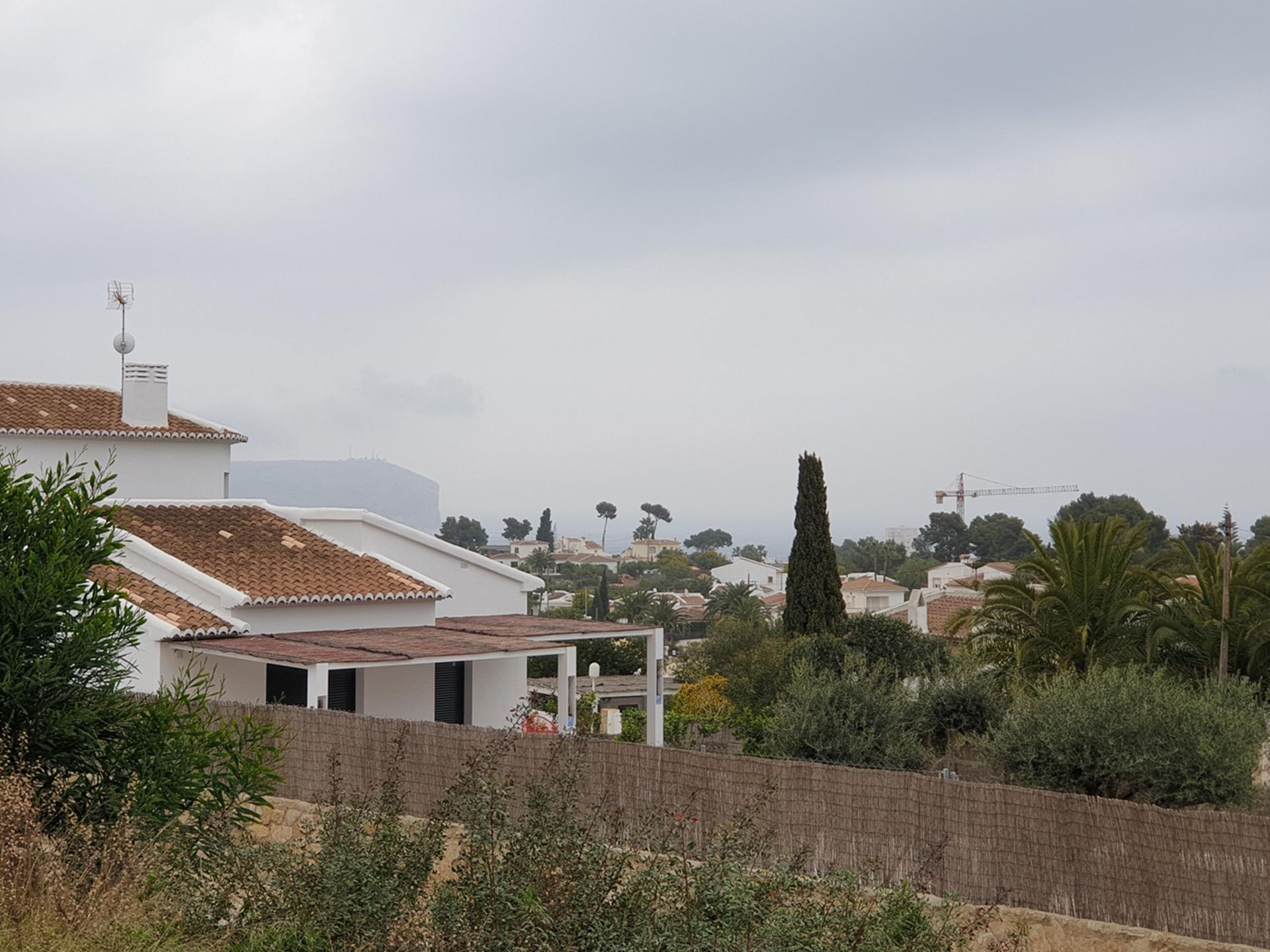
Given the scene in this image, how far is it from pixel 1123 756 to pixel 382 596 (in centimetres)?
1143

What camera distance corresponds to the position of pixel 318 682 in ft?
54.4

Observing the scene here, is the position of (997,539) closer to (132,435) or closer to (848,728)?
(132,435)

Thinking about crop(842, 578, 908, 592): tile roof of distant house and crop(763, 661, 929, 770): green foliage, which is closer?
crop(763, 661, 929, 770): green foliage

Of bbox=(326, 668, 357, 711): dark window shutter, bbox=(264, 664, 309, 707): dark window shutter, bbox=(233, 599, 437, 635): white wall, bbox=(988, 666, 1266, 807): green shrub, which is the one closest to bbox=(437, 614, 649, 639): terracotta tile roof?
bbox=(233, 599, 437, 635): white wall

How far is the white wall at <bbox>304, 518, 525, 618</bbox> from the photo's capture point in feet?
77.5

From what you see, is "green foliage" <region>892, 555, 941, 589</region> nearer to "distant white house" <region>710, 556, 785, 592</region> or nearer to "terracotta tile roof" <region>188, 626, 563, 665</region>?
"distant white house" <region>710, 556, 785, 592</region>

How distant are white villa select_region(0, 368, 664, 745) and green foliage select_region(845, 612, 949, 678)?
813 cm

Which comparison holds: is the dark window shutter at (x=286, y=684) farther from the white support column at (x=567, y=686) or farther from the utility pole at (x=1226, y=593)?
the utility pole at (x=1226, y=593)

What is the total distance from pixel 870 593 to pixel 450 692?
88.8 meters

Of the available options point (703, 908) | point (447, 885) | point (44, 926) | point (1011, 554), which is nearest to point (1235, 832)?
point (703, 908)

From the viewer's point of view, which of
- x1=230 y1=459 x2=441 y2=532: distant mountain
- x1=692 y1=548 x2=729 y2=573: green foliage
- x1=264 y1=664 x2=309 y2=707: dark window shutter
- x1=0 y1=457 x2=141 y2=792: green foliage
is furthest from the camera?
x1=692 y1=548 x2=729 y2=573: green foliage

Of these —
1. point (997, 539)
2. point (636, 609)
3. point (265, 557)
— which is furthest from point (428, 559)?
point (997, 539)

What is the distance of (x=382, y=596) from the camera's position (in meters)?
20.8

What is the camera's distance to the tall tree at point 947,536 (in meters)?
151
